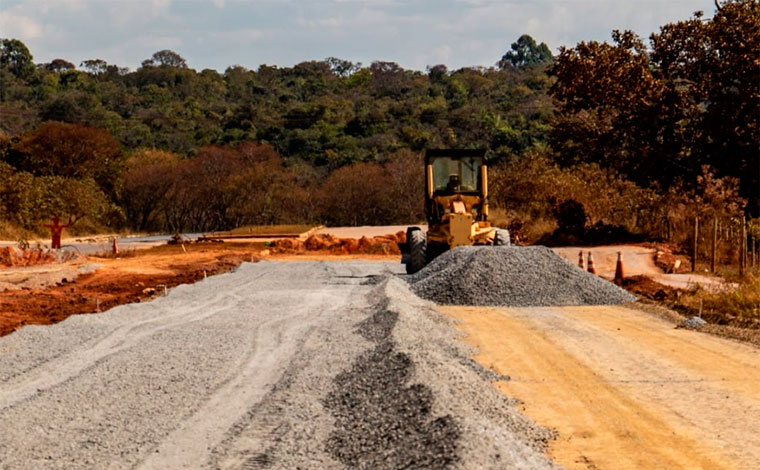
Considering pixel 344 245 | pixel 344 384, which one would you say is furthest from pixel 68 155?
pixel 344 384

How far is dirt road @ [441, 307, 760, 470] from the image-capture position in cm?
945

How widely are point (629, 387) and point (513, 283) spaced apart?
33.3 feet

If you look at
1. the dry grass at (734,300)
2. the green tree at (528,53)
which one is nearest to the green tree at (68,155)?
the dry grass at (734,300)

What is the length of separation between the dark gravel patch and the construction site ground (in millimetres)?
36

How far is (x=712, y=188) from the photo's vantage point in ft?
106

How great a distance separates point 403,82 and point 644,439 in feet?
359

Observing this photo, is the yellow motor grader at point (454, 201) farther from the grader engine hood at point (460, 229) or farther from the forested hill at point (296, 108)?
the forested hill at point (296, 108)

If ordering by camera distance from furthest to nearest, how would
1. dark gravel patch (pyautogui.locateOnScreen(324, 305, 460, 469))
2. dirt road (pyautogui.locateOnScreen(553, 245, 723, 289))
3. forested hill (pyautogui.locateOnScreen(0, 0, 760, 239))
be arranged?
forested hill (pyautogui.locateOnScreen(0, 0, 760, 239)) → dirt road (pyautogui.locateOnScreen(553, 245, 723, 289)) → dark gravel patch (pyautogui.locateOnScreen(324, 305, 460, 469))

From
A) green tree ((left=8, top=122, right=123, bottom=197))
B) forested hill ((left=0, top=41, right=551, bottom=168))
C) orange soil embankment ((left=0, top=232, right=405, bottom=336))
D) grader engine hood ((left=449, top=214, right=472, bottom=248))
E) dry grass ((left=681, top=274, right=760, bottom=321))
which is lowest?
orange soil embankment ((left=0, top=232, right=405, bottom=336))

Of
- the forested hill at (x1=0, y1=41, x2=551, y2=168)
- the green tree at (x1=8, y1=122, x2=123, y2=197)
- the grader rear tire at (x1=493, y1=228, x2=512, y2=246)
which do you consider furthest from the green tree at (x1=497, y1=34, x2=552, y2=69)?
the grader rear tire at (x1=493, y1=228, x2=512, y2=246)

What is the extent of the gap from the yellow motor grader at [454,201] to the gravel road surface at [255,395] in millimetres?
7689

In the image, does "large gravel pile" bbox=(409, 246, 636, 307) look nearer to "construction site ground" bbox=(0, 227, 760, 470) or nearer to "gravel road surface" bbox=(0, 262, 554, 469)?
"construction site ground" bbox=(0, 227, 760, 470)

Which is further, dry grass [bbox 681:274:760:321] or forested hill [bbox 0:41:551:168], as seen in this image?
forested hill [bbox 0:41:551:168]

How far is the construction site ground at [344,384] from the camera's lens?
30.1 feet
